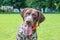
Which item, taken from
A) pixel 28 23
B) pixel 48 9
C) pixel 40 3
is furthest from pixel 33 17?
pixel 48 9

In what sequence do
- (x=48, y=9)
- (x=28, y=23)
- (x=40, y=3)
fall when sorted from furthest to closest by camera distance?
(x=48, y=9) → (x=40, y=3) → (x=28, y=23)

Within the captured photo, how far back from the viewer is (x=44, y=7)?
56.5 meters

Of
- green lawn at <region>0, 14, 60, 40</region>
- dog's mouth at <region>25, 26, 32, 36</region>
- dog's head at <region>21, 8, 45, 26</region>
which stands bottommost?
green lawn at <region>0, 14, 60, 40</region>

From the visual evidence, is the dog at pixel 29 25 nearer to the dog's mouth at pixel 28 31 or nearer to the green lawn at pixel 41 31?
the dog's mouth at pixel 28 31

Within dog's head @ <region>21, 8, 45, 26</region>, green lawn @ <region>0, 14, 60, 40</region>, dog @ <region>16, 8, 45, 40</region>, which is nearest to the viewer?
dog's head @ <region>21, 8, 45, 26</region>

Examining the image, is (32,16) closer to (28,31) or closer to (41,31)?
(28,31)

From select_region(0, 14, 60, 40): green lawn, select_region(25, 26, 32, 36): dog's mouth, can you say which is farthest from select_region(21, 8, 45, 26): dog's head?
select_region(0, 14, 60, 40): green lawn

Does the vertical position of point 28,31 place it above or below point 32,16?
below

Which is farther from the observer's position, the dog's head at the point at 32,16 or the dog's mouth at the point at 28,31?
the dog's mouth at the point at 28,31

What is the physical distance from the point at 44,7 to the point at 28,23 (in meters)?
50.3

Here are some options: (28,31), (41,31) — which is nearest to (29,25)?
(28,31)

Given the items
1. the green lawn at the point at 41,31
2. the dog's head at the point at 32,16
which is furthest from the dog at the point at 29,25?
the green lawn at the point at 41,31

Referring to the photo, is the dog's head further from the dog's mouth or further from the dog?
the dog's mouth

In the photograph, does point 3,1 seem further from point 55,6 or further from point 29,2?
point 55,6
